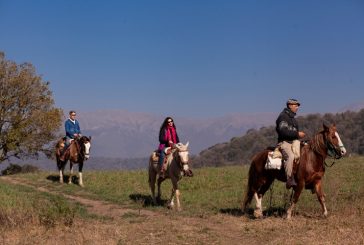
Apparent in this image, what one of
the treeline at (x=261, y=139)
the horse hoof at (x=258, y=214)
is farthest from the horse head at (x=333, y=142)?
the treeline at (x=261, y=139)

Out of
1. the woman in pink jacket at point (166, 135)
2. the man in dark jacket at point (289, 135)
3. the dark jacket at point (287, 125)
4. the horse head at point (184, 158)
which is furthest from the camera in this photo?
the woman in pink jacket at point (166, 135)

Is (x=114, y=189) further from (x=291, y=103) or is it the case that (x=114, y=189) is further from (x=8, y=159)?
(x=8, y=159)

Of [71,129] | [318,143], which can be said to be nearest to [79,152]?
[71,129]

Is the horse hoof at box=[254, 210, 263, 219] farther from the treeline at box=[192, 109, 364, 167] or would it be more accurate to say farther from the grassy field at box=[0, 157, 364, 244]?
the treeline at box=[192, 109, 364, 167]

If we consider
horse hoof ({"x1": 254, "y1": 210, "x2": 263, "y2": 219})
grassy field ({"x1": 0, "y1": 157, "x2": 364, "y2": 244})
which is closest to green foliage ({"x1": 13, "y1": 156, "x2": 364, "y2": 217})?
grassy field ({"x1": 0, "y1": 157, "x2": 364, "y2": 244})

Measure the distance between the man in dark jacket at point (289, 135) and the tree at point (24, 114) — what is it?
28.6 m

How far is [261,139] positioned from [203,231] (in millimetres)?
110859

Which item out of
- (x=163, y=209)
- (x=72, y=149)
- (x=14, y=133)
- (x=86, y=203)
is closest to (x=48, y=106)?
(x=14, y=133)

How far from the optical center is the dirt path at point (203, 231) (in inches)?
390

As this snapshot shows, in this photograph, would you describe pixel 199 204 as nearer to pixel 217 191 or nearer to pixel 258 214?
pixel 217 191

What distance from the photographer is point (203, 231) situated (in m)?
10.9

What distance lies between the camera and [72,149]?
850 inches

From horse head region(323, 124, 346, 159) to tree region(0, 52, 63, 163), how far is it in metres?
29.3

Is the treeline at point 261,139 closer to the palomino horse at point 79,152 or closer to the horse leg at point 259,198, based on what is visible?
the palomino horse at point 79,152
